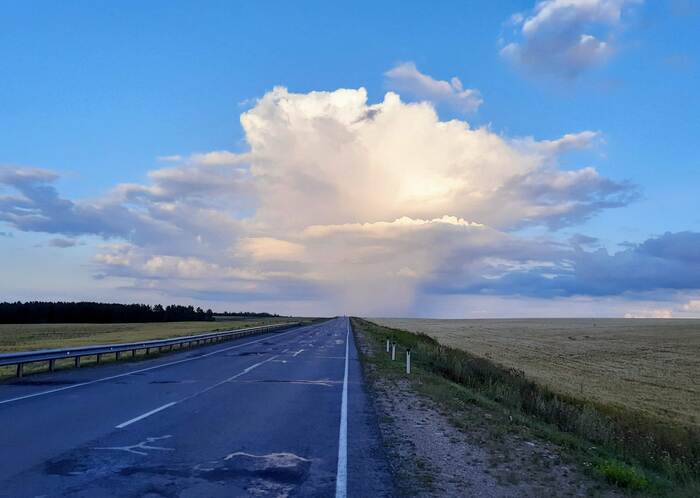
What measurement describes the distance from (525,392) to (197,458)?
13.5 metres

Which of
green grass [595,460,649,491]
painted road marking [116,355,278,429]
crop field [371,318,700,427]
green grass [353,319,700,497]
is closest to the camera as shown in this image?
green grass [595,460,649,491]

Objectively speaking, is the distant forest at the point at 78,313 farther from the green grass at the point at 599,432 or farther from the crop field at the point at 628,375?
the green grass at the point at 599,432

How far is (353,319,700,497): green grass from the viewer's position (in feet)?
26.8

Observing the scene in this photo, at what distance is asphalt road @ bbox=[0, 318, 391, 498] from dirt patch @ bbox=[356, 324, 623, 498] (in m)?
0.43

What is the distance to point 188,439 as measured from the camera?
941 cm

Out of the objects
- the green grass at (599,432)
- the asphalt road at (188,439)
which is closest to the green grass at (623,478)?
the green grass at (599,432)

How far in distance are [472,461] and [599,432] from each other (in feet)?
18.5

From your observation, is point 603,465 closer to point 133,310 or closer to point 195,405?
point 195,405

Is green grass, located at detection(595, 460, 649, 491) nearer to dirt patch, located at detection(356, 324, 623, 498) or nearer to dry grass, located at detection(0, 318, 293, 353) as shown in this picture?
dirt patch, located at detection(356, 324, 623, 498)

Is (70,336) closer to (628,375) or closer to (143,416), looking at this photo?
(628,375)

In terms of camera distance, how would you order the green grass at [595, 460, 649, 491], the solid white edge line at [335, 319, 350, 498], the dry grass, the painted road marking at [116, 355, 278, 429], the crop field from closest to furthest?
1. the solid white edge line at [335, 319, 350, 498]
2. the green grass at [595, 460, 649, 491]
3. the painted road marking at [116, 355, 278, 429]
4. the crop field
5. the dry grass

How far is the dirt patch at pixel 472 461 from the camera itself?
6957 mm

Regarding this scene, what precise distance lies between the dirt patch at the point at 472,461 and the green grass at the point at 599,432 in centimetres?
50

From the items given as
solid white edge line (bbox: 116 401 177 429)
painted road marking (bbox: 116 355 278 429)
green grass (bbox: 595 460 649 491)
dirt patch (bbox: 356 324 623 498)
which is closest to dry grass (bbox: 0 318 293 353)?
painted road marking (bbox: 116 355 278 429)
